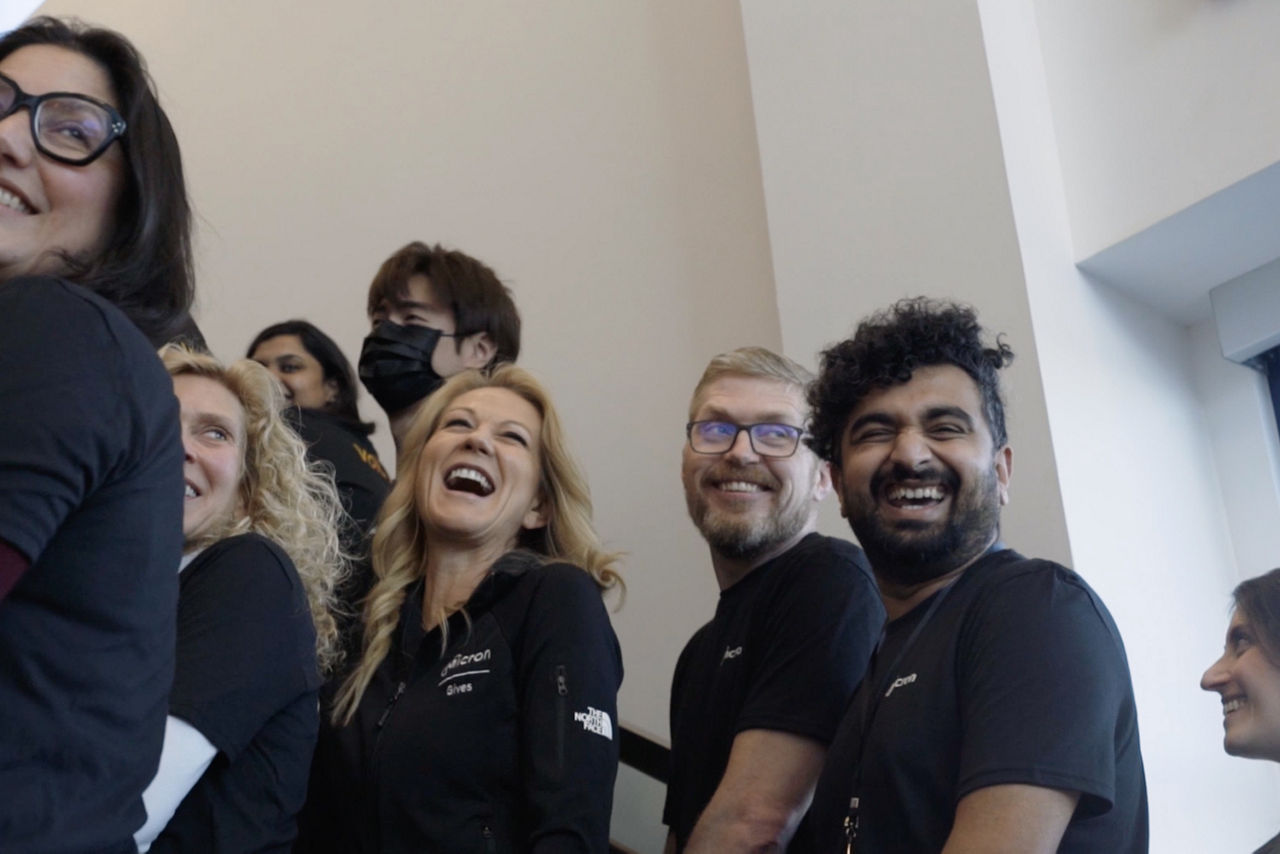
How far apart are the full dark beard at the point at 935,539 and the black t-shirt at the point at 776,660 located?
0.20m

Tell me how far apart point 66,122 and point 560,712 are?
1.24m

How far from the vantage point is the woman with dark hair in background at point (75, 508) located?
106 cm

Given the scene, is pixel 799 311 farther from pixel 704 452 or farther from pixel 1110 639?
pixel 1110 639

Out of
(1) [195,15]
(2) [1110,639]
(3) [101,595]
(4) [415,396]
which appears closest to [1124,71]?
(4) [415,396]

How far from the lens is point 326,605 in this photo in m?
2.63

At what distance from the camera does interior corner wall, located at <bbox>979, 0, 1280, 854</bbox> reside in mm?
3488

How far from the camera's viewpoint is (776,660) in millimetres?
2475

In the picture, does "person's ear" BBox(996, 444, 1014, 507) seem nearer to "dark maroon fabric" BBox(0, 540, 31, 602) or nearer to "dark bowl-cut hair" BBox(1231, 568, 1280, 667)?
"dark bowl-cut hair" BBox(1231, 568, 1280, 667)

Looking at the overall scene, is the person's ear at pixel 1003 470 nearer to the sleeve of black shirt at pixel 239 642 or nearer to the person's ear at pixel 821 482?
the person's ear at pixel 821 482

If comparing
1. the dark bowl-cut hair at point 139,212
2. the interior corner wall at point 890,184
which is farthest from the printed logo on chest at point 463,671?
the interior corner wall at point 890,184

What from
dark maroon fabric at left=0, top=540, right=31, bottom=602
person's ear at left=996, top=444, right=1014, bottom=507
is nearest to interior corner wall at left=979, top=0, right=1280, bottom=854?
person's ear at left=996, top=444, right=1014, bottom=507

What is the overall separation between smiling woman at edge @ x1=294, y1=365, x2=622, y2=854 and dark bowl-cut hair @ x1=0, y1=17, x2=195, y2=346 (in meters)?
1.04

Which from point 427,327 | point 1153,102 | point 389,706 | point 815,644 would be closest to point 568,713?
point 389,706

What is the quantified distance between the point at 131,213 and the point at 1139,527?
288 centimetres
